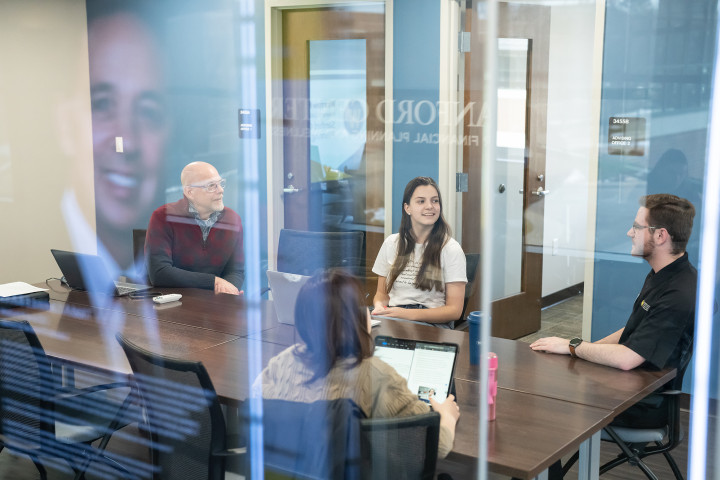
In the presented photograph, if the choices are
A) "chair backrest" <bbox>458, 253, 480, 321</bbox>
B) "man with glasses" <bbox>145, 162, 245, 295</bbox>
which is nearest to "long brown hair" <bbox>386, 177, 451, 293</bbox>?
"chair backrest" <bbox>458, 253, 480, 321</bbox>

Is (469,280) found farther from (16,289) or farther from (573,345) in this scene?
(16,289)

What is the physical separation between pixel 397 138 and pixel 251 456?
2.07 metres

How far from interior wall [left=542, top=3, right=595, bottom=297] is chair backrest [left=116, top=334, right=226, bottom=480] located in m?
2.17

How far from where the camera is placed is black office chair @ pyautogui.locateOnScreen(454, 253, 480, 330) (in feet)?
10.6

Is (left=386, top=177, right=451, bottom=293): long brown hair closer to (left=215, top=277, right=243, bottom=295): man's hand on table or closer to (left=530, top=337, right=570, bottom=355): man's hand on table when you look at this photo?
(left=530, top=337, right=570, bottom=355): man's hand on table

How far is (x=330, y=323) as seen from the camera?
2037 millimetres

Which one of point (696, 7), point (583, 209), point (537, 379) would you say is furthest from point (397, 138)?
point (537, 379)

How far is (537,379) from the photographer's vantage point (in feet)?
7.72

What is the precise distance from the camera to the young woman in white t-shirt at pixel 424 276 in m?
3.19

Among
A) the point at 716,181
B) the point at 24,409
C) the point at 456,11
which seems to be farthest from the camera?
the point at 456,11

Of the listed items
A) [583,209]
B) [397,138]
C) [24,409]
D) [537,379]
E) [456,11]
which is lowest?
[24,409]

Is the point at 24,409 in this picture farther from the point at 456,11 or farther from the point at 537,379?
the point at 456,11

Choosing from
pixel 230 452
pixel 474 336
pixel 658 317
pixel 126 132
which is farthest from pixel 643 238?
pixel 126 132

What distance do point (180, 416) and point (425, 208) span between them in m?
1.58
